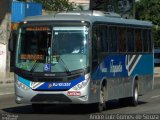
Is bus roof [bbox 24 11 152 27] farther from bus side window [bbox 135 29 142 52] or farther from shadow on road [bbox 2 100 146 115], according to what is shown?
shadow on road [bbox 2 100 146 115]

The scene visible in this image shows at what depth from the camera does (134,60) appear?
2244 centimetres

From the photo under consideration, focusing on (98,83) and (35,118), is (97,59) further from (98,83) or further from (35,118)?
(35,118)

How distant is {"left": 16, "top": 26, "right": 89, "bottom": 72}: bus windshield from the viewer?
1816 cm

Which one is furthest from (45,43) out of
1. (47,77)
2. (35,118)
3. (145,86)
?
(145,86)

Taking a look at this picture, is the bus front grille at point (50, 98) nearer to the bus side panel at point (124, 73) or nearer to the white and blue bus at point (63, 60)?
the white and blue bus at point (63, 60)

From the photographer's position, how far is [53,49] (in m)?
18.3

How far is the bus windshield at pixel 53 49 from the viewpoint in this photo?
59.6 feet

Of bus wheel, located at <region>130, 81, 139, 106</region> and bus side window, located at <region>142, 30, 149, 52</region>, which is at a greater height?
bus side window, located at <region>142, 30, 149, 52</region>

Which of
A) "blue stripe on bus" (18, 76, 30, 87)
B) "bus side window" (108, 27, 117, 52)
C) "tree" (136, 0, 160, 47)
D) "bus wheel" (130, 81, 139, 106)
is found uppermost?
"bus side window" (108, 27, 117, 52)

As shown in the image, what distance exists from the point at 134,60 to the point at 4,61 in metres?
21.8

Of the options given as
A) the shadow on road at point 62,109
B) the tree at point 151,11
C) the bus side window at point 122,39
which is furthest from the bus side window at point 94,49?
the tree at point 151,11

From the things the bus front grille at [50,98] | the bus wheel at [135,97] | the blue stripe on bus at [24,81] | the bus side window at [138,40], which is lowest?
the bus wheel at [135,97]

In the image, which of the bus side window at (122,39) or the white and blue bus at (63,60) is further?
the bus side window at (122,39)

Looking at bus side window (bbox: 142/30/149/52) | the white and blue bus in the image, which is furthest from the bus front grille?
bus side window (bbox: 142/30/149/52)
